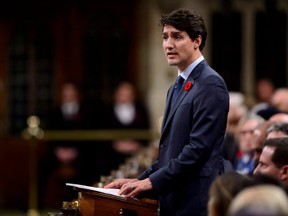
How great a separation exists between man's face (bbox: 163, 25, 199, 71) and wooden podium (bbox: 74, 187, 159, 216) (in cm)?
65

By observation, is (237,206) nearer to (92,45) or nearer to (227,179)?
(227,179)

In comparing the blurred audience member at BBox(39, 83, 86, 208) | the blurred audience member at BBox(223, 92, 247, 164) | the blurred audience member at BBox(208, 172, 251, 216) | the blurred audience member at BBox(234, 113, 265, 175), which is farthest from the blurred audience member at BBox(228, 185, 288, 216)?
the blurred audience member at BBox(39, 83, 86, 208)

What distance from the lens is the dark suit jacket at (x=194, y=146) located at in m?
3.97

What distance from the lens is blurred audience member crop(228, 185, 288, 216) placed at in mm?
2508

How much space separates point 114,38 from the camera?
12859mm

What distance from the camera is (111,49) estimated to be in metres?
12.8

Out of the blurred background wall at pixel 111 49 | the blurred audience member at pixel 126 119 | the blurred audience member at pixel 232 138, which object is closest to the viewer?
the blurred audience member at pixel 232 138

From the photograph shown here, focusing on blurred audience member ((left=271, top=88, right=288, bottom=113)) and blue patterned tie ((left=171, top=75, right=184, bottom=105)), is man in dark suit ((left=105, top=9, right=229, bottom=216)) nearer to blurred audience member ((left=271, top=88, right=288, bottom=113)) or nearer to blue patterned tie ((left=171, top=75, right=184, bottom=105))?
blue patterned tie ((left=171, top=75, right=184, bottom=105))

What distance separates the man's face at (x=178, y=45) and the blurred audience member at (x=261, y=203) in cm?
154

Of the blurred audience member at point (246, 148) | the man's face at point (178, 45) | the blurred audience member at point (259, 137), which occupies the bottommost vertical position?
the blurred audience member at point (246, 148)

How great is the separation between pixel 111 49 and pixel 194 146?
895cm

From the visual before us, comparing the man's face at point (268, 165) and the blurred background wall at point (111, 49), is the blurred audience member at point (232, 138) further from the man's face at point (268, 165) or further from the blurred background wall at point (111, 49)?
the blurred background wall at point (111, 49)

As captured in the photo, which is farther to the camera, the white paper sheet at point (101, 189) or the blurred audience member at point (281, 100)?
the blurred audience member at point (281, 100)

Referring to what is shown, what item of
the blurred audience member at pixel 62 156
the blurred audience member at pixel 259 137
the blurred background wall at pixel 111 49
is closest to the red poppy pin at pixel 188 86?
the blurred audience member at pixel 259 137
